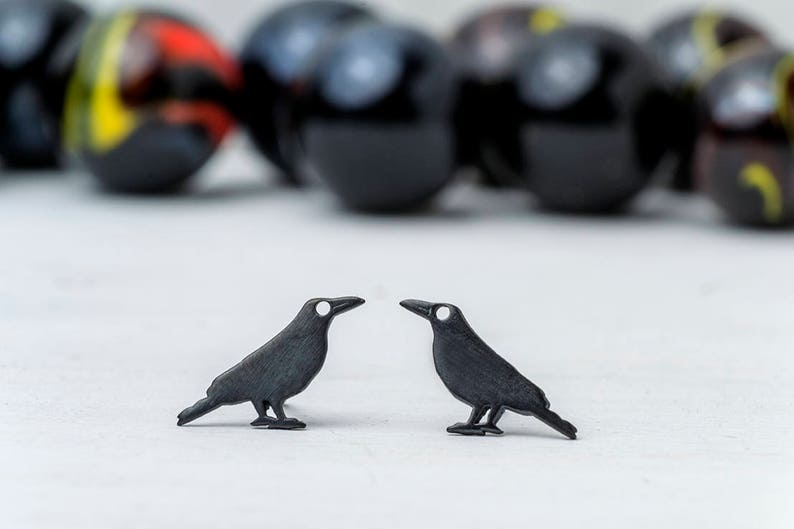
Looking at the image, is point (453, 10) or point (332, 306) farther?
point (453, 10)

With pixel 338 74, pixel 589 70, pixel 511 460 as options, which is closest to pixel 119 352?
pixel 511 460

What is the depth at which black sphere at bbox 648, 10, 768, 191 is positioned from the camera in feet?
6.83

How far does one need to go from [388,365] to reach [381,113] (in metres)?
0.68

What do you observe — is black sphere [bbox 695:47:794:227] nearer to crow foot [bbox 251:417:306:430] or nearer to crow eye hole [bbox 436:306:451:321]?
crow eye hole [bbox 436:306:451:321]

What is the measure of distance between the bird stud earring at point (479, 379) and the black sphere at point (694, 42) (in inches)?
44.8

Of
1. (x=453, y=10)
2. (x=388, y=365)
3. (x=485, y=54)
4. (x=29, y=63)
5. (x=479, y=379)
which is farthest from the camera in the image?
(x=453, y=10)

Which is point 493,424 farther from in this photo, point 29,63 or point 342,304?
point 29,63

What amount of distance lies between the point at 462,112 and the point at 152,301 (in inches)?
25.8

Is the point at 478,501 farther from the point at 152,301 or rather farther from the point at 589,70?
the point at 589,70

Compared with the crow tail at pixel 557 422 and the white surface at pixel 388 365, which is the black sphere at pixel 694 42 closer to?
the white surface at pixel 388 365

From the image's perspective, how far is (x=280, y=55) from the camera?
6.82 ft

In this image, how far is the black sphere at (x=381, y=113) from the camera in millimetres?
1806

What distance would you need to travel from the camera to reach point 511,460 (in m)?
0.93

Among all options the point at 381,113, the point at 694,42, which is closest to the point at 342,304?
the point at 381,113
